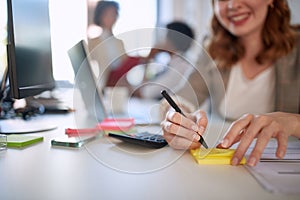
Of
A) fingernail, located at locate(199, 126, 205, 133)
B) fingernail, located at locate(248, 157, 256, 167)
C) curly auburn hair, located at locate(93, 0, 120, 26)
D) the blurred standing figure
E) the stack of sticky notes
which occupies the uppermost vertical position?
curly auburn hair, located at locate(93, 0, 120, 26)

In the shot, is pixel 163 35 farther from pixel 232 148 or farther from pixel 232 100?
pixel 232 100

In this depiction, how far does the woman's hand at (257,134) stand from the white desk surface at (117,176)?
3 centimetres

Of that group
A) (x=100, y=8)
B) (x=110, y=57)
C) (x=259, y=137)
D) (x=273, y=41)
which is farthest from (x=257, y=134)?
(x=100, y=8)

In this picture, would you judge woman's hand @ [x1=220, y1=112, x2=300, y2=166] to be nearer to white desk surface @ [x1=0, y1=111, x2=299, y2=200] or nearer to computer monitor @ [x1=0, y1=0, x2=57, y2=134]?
white desk surface @ [x1=0, y1=111, x2=299, y2=200]

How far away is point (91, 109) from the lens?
729 mm

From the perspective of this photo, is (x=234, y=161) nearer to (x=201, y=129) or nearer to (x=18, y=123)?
(x=201, y=129)

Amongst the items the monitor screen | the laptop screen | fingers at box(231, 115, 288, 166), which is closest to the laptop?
the laptop screen

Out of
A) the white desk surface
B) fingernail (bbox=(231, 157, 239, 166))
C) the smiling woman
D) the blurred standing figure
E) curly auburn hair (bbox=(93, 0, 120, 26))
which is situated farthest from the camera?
curly auburn hair (bbox=(93, 0, 120, 26))

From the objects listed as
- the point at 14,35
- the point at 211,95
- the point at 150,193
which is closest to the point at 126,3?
the point at 211,95

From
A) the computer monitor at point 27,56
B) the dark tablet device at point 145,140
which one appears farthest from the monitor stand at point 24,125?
the dark tablet device at point 145,140

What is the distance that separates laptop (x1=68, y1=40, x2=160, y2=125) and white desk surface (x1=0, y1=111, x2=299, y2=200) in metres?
0.19

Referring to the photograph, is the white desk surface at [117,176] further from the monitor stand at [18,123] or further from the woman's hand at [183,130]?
the monitor stand at [18,123]

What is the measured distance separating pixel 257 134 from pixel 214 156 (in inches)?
3.2

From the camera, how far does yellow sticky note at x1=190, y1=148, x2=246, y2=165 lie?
1.47 feet
